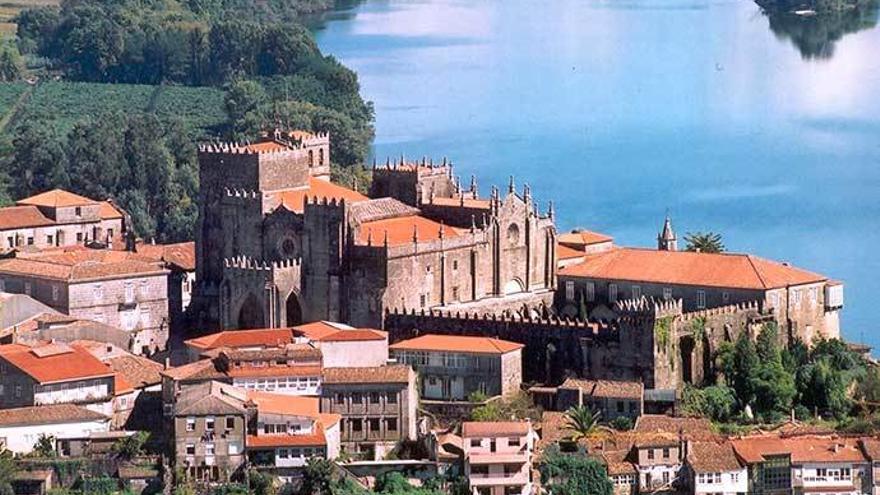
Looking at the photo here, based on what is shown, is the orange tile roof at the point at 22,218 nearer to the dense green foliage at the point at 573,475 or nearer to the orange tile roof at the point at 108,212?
the orange tile roof at the point at 108,212

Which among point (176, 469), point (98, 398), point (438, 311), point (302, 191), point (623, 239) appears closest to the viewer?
point (176, 469)

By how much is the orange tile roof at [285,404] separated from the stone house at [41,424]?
8.75 ft

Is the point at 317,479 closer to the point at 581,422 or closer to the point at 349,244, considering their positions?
the point at 581,422

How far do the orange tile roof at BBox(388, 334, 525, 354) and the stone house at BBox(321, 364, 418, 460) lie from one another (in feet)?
7.68

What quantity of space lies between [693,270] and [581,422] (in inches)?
264

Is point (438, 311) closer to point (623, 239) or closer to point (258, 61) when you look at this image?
point (623, 239)

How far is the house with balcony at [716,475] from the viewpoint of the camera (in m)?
44.5

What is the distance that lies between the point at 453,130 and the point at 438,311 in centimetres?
4862

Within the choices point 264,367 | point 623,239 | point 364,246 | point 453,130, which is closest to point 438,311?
point 364,246

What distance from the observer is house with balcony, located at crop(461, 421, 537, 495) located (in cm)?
4462

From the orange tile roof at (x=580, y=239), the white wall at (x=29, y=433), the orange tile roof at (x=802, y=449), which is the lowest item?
the orange tile roof at (x=802, y=449)

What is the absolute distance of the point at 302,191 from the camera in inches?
2152

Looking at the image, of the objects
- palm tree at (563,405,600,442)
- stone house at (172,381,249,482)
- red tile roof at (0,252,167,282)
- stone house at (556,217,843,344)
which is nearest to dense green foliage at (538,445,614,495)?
palm tree at (563,405,600,442)

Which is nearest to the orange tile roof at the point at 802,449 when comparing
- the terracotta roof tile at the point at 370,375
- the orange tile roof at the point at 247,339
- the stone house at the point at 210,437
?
the terracotta roof tile at the point at 370,375
